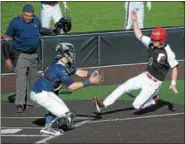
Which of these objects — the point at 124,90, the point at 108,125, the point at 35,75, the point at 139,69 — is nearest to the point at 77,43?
the point at 139,69

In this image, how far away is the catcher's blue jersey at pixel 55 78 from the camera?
9.27m

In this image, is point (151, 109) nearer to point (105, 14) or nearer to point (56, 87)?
point (56, 87)

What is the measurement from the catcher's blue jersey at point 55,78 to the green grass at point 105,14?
7044 millimetres

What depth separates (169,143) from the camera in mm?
8680

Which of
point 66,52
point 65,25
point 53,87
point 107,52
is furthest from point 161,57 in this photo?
point 65,25

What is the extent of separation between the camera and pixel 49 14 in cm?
1683

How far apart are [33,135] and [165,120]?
2.41 m

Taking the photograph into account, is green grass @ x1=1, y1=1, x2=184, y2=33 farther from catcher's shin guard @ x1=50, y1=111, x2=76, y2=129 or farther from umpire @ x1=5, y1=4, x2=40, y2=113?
catcher's shin guard @ x1=50, y1=111, x2=76, y2=129

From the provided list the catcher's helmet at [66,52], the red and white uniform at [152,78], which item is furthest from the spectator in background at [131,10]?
the catcher's helmet at [66,52]

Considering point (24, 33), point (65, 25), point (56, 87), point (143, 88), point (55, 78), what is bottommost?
point (143, 88)

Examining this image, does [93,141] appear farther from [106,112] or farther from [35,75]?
[35,75]

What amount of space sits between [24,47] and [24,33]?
0.92 feet

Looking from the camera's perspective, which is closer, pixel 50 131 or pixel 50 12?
pixel 50 131

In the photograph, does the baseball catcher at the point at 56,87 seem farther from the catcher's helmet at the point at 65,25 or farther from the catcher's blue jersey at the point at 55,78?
the catcher's helmet at the point at 65,25
